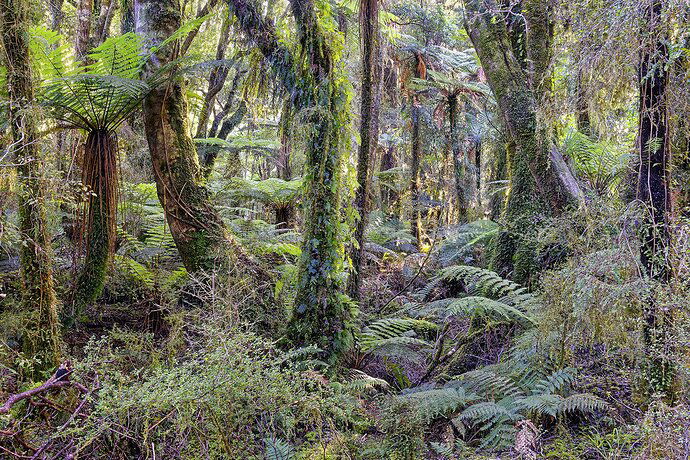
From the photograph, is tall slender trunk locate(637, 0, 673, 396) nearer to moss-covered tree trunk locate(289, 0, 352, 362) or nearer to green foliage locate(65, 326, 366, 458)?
green foliage locate(65, 326, 366, 458)

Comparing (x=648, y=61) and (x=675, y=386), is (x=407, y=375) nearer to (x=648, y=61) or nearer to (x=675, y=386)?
(x=675, y=386)

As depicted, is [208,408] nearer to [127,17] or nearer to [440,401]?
[440,401]

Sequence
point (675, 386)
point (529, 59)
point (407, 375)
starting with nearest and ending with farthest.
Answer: point (675, 386) → point (407, 375) → point (529, 59)

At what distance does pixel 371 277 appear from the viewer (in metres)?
8.37

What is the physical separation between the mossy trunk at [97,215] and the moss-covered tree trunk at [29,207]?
1.48 m

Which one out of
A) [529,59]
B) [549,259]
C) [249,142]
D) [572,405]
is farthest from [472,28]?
[572,405]

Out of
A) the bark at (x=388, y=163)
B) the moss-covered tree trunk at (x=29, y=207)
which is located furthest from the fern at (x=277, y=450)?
the bark at (x=388, y=163)

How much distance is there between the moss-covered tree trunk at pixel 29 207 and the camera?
121 inches

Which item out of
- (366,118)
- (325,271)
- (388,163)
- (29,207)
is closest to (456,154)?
(388,163)

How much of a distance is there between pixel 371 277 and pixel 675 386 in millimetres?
5922

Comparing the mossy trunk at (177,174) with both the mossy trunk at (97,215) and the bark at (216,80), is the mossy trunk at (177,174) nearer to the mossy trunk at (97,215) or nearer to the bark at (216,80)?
the mossy trunk at (97,215)

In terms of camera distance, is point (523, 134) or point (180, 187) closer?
point (180, 187)

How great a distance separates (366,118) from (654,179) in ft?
11.9

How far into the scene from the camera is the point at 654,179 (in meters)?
2.75
